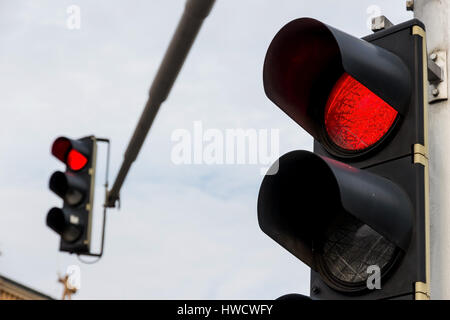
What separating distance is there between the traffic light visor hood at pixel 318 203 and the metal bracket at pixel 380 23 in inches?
21.1

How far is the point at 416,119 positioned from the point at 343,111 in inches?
16.2

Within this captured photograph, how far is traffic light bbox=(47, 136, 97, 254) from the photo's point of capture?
275 inches

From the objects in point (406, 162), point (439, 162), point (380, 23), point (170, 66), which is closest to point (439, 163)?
point (439, 162)

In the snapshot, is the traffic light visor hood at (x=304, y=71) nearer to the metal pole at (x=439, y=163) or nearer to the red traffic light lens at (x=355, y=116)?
the red traffic light lens at (x=355, y=116)

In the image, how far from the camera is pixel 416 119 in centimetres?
288

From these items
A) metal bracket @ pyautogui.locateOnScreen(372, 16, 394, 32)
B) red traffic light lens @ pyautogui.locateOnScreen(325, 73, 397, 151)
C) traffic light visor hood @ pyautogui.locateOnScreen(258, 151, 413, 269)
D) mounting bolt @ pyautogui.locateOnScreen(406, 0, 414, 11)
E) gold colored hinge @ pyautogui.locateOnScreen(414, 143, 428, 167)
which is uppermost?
mounting bolt @ pyautogui.locateOnScreen(406, 0, 414, 11)

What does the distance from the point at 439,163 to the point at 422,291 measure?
1.81 feet

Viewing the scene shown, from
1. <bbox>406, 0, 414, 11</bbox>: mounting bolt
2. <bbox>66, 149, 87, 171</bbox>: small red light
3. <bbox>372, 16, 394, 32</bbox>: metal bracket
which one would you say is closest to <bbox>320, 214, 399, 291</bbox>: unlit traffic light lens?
<bbox>372, 16, 394, 32</bbox>: metal bracket

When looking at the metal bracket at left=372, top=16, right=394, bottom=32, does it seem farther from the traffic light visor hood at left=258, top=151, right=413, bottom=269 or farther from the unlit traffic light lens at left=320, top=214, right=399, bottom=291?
the unlit traffic light lens at left=320, top=214, right=399, bottom=291

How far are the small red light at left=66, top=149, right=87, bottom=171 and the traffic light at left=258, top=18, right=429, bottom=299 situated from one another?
3.94m

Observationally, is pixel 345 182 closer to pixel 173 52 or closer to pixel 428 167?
pixel 428 167
